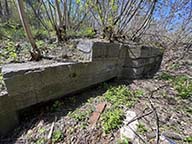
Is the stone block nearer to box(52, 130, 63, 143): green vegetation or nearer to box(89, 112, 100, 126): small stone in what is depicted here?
box(52, 130, 63, 143): green vegetation

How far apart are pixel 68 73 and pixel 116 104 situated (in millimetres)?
807

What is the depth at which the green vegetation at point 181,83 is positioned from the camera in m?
2.44

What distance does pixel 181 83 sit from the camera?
282 cm

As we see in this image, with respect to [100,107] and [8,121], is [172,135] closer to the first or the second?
[100,107]

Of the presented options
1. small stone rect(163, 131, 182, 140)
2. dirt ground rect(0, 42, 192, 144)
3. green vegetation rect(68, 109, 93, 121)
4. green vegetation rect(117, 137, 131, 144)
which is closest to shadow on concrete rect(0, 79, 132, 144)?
dirt ground rect(0, 42, 192, 144)

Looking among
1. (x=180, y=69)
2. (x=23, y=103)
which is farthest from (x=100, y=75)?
(x=180, y=69)

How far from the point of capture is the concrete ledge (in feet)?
6.20

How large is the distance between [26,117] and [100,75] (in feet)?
4.30

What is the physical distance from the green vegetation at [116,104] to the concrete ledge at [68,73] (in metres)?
0.45

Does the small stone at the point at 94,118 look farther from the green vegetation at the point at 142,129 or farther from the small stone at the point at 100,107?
the green vegetation at the point at 142,129

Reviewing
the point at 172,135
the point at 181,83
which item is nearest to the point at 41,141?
the point at 172,135

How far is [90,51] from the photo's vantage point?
252 cm

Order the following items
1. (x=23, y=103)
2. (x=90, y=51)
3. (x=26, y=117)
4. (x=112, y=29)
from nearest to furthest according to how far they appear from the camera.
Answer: (x=23, y=103)
(x=26, y=117)
(x=90, y=51)
(x=112, y=29)

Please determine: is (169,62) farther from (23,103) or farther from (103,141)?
(23,103)
